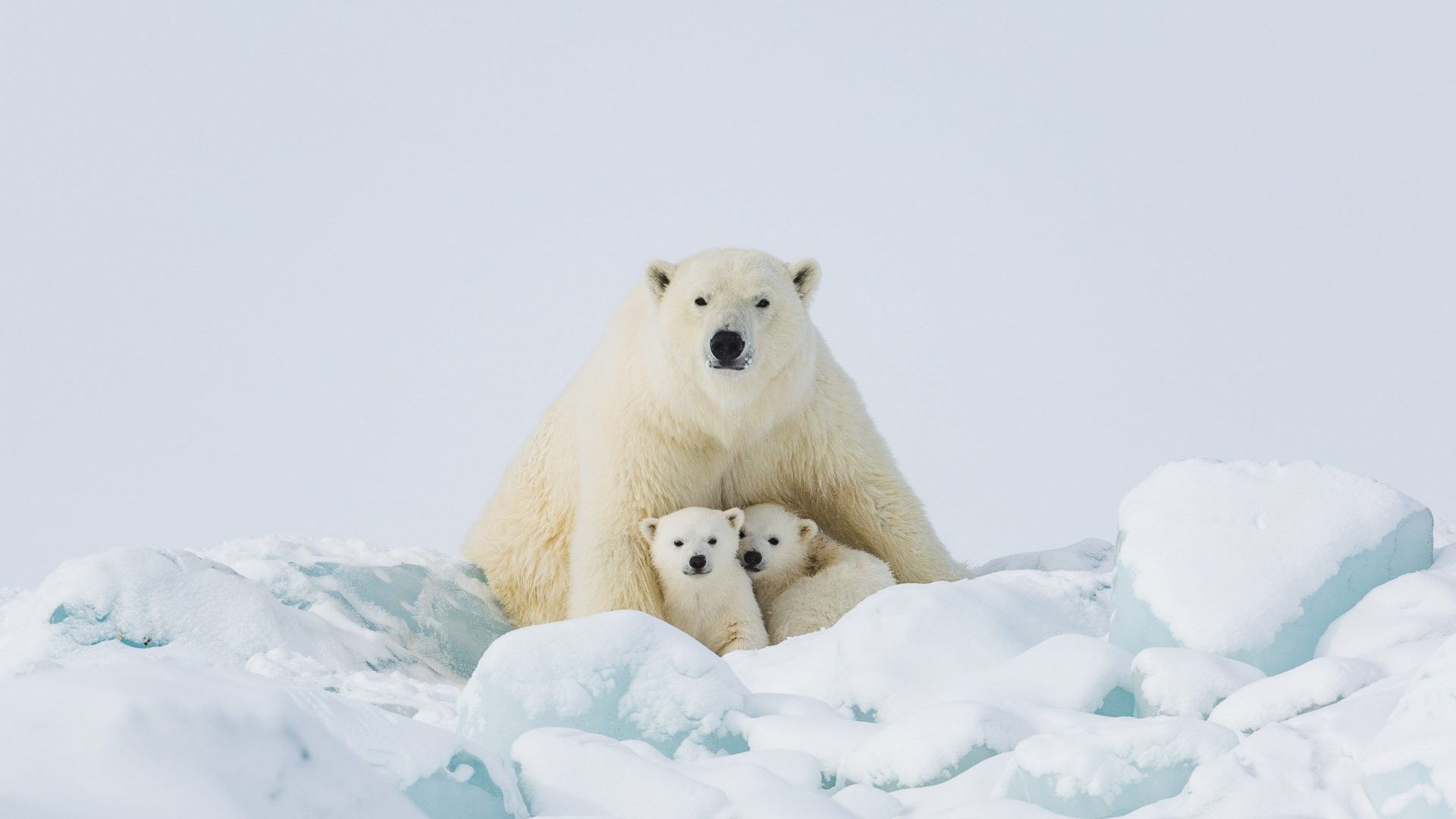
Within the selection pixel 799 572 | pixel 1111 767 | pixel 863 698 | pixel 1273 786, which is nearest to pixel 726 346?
pixel 799 572

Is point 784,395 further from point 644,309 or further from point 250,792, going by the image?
point 250,792

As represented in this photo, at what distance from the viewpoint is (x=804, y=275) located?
19.6 feet

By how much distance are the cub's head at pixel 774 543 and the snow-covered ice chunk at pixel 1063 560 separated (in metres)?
1.14

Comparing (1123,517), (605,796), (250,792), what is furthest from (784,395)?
(250,792)

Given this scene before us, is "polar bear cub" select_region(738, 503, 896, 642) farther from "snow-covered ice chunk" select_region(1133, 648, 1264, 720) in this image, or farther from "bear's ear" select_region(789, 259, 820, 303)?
"snow-covered ice chunk" select_region(1133, 648, 1264, 720)

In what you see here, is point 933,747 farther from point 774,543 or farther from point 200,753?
point 774,543

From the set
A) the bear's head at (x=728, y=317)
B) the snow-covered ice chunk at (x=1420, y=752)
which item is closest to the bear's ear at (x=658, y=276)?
the bear's head at (x=728, y=317)

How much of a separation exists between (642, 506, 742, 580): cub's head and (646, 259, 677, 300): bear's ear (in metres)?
0.95

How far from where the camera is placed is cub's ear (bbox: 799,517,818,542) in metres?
5.98

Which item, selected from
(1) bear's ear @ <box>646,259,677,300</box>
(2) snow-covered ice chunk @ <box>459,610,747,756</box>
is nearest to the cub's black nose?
(1) bear's ear @ <box>646,259,677,300</box>

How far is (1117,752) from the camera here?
2777 millimetres

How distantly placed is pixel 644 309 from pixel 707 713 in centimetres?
318

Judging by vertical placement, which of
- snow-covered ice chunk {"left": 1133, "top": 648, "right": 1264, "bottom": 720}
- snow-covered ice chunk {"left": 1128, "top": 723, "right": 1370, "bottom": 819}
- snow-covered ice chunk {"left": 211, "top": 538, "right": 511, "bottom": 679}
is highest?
snow-covered ice chunk {"left": 1128, "top": 723, "right": 1370, "bottom": 819}

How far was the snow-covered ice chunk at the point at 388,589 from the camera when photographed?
5.93 m
